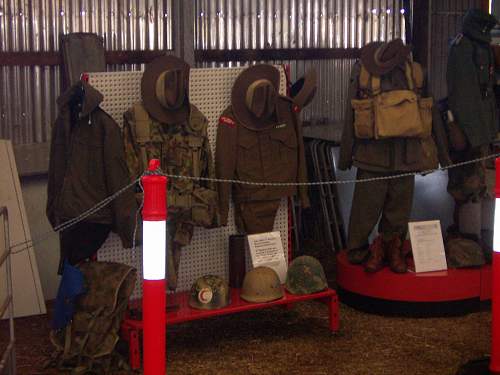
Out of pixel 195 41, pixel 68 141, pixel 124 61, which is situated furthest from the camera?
pixel 195 41

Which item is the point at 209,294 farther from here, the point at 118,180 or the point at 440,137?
the point at 440,137

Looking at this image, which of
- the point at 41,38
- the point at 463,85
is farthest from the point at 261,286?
the point at 41,38

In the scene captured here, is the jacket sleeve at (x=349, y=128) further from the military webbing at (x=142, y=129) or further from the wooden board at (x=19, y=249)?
the wooden board at (x=19, y=249)

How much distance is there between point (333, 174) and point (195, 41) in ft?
5.72

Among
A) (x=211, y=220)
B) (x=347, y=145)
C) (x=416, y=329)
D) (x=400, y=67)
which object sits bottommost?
(x=416, y=329)

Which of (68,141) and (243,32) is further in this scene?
(243,32)

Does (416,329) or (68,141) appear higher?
(68,141)

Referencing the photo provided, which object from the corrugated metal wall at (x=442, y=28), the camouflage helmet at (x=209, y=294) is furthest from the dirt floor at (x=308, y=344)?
the corrugated metal wall at (x=442, y=28)

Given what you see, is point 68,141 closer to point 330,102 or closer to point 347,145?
point 347,145

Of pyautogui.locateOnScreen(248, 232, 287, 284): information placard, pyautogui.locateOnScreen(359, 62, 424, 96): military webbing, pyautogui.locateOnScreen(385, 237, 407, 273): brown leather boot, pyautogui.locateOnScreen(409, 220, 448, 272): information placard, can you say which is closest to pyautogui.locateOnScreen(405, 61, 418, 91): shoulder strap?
pyautogui.locateOnScreen(359, 62, 424, 96): military webbing

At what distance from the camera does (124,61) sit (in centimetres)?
749

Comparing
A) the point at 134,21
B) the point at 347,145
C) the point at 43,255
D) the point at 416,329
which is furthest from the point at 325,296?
the point at 134,21

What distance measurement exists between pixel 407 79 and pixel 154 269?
10.8ft

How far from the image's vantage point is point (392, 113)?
6449mm
